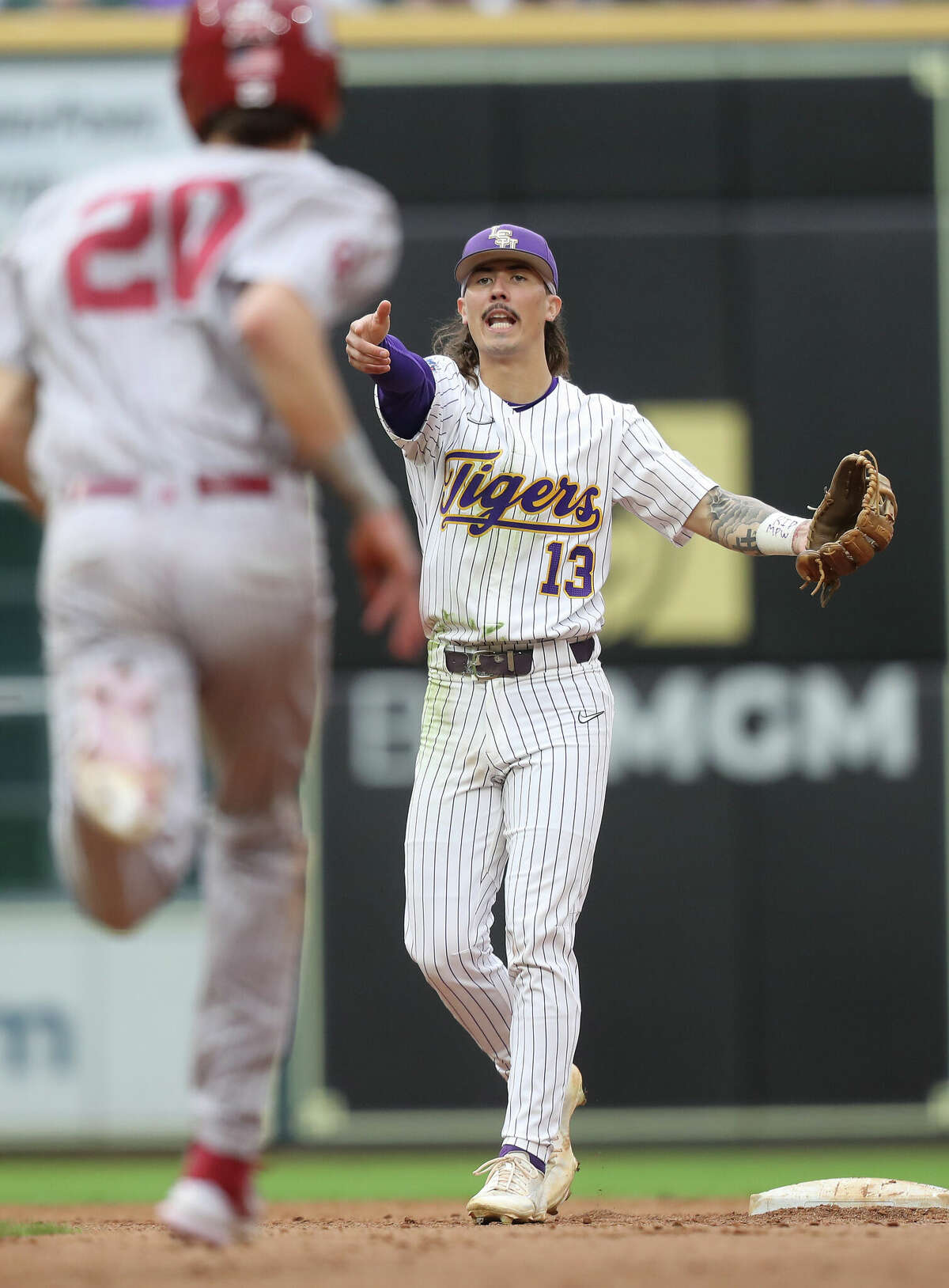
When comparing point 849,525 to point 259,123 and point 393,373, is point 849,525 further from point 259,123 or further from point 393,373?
point 259,123

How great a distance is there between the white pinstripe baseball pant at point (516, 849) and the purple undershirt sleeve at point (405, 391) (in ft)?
1.73

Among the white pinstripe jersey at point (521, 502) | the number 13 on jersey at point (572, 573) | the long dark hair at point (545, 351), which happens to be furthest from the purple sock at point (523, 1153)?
the long dark hair at point (545, 351)

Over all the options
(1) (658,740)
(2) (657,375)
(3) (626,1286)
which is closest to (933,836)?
(1) (658,740)

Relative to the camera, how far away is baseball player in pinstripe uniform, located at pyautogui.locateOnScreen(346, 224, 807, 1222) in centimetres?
436

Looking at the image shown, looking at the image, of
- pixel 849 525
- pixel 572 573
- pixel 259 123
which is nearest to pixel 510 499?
pixel 572 573

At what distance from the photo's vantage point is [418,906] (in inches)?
178

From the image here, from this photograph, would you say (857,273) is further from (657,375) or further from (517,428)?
(517,428)

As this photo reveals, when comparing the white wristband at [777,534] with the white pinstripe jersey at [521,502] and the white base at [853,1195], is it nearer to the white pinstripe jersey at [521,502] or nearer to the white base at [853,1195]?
the white pinstripe jersey at [521,502]

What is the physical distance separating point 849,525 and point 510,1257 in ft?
6.15

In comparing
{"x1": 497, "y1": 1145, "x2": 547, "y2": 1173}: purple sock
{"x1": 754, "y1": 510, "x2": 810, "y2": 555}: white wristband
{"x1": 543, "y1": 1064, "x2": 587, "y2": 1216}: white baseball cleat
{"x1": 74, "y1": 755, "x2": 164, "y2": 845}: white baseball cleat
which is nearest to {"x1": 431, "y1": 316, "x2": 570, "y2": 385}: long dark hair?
{"x1": 754, "y1": 510, "x2": 810, "y2": 555}: white wristband

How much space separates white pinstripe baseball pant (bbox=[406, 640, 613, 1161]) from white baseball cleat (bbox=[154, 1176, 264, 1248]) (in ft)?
4.66

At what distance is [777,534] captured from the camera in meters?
4.43

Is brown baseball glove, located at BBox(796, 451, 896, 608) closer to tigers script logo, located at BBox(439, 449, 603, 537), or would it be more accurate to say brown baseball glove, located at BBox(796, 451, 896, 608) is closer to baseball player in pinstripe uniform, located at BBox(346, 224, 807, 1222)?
baseball player in pinstripe uniform, located at BBox(346, 224, 807, 1222)

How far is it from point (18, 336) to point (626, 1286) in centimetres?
171
